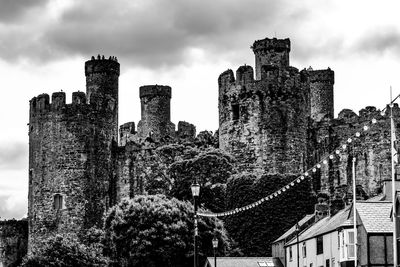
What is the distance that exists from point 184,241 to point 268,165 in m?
9.53

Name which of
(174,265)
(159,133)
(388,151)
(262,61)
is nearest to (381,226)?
(174,265)

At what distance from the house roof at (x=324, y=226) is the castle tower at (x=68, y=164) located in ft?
61.2

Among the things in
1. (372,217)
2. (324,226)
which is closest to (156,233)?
(324,226)

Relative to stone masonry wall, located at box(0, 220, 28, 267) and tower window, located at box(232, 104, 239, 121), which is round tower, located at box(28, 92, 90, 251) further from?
tower window, located at box(232, 104, 239, 121)

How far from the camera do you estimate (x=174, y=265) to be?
2397 inches

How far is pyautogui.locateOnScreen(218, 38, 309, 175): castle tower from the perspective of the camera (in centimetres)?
6919

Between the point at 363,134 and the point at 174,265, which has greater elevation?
the point at 363,134

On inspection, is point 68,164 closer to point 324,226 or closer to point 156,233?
point 156,233

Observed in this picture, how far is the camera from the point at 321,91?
77.6m

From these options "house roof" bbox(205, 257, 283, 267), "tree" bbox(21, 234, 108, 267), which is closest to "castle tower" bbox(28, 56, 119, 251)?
"tree" bbox(21, 234, 108, 267)

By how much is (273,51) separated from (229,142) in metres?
6.10

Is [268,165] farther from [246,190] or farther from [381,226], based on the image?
[381,226]

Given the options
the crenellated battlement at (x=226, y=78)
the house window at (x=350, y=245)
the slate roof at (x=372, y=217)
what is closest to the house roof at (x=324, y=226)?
the slate roof at (x=372, y=217)

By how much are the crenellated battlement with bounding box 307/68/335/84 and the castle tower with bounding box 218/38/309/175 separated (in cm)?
601
